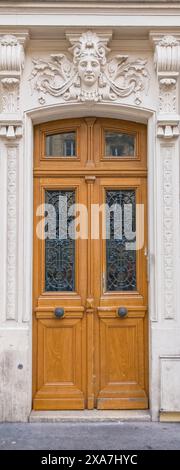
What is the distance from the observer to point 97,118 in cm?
544

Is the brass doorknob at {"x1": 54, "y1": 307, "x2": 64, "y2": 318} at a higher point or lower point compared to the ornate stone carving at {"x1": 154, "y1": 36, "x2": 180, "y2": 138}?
lower

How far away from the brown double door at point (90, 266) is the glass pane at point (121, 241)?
0.04 ft

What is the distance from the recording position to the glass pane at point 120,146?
5.44 meters

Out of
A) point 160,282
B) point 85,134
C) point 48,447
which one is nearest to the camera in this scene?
point 48,447

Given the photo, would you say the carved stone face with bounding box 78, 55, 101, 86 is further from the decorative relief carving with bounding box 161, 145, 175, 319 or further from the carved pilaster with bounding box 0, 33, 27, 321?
the decorative relief carving with bounding box 161, 145, 175, 319

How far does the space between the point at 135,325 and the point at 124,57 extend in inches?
110

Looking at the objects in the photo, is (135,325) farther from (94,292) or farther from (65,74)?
(65,74)

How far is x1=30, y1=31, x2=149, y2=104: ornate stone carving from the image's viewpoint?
5.05 metres

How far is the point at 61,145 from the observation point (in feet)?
17.8

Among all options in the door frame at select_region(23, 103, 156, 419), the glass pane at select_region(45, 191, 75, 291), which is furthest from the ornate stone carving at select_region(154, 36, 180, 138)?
the glass pane at select_region(45, 191, 75, 291)

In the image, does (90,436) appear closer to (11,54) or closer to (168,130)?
(168,130)

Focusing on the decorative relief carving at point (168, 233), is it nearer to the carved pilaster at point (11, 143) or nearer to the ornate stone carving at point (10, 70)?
the carved pilaster at point (11, 143)

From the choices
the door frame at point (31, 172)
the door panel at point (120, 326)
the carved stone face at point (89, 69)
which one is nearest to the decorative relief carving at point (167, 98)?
the door frame at point (31, 172)

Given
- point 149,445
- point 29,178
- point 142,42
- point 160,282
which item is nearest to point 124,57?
point 142,42
